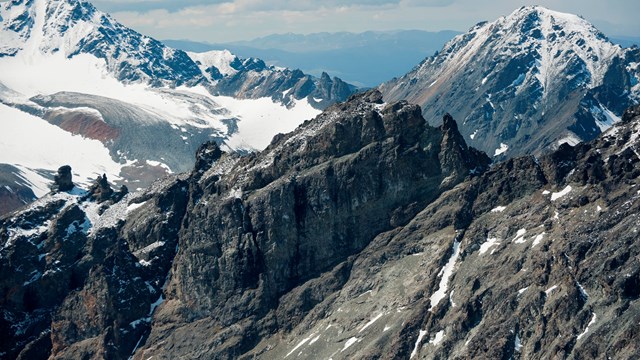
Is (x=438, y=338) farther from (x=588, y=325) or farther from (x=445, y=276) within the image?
(x=588, y=325)

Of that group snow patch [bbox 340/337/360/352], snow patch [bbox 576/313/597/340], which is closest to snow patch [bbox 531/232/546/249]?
snow patch [bbox 576/313/597/340]

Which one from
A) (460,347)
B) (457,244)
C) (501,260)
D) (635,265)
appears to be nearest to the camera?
(635,265)

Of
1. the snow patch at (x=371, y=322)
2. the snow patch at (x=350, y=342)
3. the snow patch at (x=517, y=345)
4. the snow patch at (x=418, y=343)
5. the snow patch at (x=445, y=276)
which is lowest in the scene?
the snow patch at (x=517, y=345)

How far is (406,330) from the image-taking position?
181m

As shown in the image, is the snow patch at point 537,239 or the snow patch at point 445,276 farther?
the snow patch at point 445,276

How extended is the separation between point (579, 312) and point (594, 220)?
22.9 m

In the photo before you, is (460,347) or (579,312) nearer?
(579,312)

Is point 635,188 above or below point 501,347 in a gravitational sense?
above

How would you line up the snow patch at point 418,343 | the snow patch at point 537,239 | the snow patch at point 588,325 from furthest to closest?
1. the snow patch at point 537,239
2. the snow patch at point 418,343
3. the snow patch at point 588,325

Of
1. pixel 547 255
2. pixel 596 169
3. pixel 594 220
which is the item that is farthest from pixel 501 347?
pixel 596 169

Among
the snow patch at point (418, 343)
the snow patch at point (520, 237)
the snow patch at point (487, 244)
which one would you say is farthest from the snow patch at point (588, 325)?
the snow patch at point (487, 244)

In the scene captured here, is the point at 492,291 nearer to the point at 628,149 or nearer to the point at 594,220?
the point at 594,220

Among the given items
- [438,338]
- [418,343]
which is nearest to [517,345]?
[438,338]

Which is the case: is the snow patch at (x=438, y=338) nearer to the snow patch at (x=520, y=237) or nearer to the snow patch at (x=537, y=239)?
the snow patch at (x=537, y=239)
